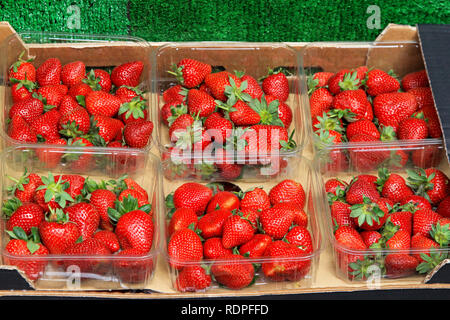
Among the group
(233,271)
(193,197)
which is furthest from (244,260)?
(193,197)

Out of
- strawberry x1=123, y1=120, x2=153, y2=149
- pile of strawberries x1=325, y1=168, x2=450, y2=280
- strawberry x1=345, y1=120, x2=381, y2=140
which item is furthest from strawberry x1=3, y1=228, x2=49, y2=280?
strawberry x1=345, y1=120, x2=381, y2=140

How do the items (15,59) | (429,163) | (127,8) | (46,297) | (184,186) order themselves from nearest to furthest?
(46,297) < (184,186) < (429,163) < (15,59) < (127,8)

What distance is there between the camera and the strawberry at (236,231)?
5.27 ft

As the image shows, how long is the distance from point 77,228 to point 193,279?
1.07ft

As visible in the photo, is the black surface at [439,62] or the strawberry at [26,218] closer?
the strawberry at [26,218]

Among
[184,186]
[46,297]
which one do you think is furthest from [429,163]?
[46,297]

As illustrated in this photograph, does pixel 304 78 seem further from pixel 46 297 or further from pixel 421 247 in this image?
pixel 46 297

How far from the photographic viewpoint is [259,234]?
1646mm

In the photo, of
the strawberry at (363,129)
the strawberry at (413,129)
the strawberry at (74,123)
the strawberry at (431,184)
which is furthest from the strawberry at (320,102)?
the strawberry at (74,123)

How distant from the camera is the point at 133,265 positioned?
156cm

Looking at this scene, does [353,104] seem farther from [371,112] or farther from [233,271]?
[233,271]

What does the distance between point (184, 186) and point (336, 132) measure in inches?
20.4

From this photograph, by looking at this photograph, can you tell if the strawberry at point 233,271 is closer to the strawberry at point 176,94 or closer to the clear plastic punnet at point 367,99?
the clear plastic punnet at point 367,99

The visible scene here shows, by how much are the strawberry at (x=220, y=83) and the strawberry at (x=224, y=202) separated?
0.36m
